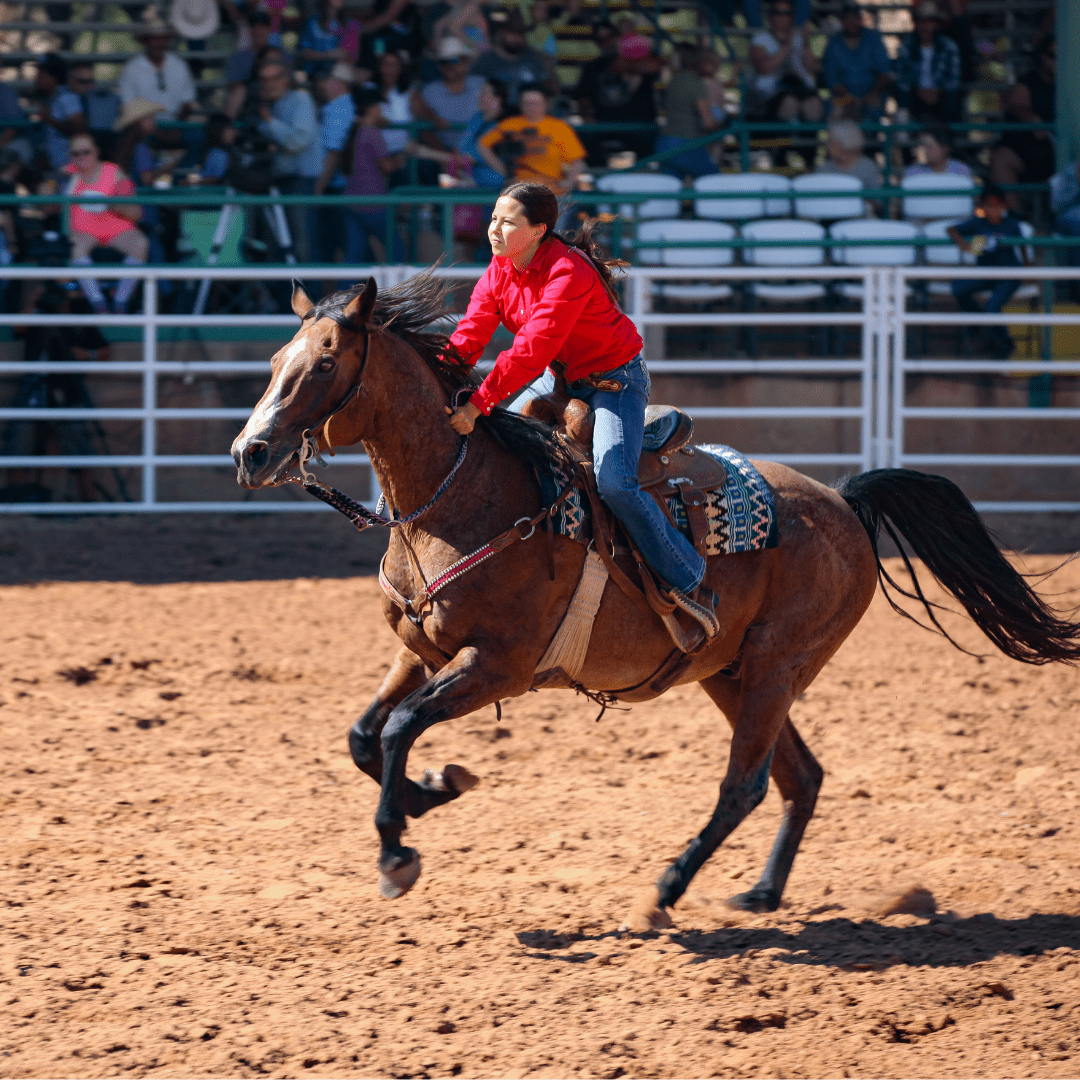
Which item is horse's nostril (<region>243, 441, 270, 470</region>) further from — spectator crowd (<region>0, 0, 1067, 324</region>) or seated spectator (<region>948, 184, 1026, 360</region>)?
seated spectator (<region>948, 184, 1026, 360</region>)

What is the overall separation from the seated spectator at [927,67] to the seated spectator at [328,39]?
5.50 metres

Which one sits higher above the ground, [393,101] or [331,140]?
[393,101]

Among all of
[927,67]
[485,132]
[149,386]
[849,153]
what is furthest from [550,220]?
[927,67]

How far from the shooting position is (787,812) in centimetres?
473

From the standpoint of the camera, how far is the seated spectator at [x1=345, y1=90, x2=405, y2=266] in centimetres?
1145

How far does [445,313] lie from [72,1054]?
2.33 meters

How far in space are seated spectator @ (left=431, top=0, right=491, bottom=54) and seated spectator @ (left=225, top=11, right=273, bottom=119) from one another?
5.21ft

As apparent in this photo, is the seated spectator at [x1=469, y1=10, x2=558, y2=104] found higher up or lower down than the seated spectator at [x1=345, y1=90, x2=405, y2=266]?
higher up

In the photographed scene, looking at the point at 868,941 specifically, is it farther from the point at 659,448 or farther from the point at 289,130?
the point at 289,130

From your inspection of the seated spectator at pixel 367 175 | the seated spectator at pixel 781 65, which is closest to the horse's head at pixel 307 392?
the seated spectator at pixel 367 175

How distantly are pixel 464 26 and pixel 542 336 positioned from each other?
993 centimetres

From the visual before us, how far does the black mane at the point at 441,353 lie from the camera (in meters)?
4.15

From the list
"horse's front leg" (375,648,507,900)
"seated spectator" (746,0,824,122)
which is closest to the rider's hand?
"horse's front leg" (375,648,507,900)

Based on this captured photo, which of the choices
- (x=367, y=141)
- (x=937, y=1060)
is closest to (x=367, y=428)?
Result: (x=937, y=1060)
